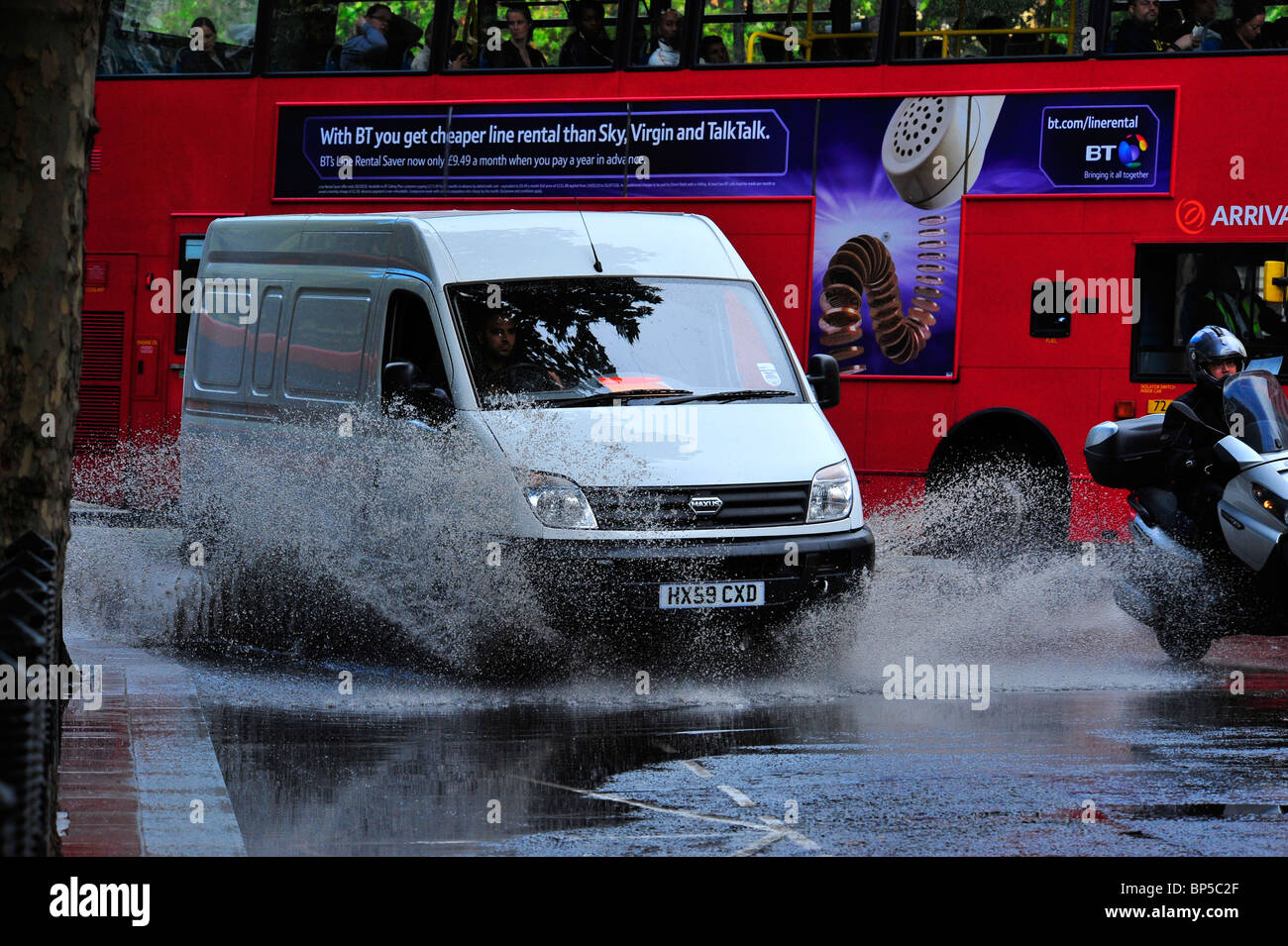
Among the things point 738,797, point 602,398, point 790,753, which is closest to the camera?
point 738,797

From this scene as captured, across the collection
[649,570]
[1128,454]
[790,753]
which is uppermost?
[1128,454]

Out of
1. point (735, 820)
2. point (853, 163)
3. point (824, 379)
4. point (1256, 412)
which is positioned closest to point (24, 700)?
point (735, 820)

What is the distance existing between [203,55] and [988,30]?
21.8 feet

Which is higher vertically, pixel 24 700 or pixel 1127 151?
pixel 1127 151

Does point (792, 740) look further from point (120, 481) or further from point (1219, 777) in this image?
point (120, 481)

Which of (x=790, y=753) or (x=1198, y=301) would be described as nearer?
(x=790, y=753)

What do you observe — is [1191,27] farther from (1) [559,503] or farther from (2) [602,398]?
(1) [559,503]

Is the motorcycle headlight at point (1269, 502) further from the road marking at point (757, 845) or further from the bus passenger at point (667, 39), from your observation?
the bus passenger at point (667, 39)

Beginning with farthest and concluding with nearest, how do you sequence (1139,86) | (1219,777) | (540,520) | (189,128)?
(189,128) < (1139,86) < (540,520) < (1219,777)

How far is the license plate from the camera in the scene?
9391 millimetres

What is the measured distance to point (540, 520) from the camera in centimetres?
938

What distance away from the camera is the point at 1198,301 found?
45.9 feet
